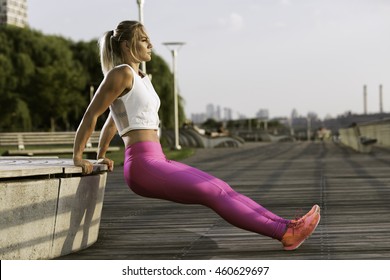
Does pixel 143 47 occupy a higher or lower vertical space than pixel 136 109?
higher

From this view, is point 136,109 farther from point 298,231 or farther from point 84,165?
point 298,231

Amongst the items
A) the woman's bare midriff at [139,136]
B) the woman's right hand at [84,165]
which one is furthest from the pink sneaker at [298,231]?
the woman's right hand at [84,165]

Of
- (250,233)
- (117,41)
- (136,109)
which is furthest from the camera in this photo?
(250,233)

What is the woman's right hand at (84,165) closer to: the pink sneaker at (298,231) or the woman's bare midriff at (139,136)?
the woman's bare midriff at (139,136)

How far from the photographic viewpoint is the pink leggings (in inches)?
202

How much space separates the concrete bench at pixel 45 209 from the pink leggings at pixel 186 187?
0.52 m

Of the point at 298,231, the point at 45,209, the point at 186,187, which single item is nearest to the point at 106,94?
the point at 186,187

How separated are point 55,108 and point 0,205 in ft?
160

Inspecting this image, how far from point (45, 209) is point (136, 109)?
0.87 meters

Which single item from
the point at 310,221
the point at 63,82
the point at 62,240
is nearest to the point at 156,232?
the point at 62,240

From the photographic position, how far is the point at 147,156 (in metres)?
5.20

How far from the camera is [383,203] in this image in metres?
8.93
